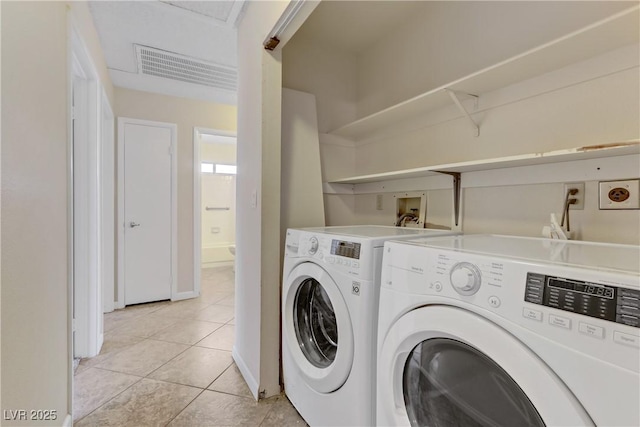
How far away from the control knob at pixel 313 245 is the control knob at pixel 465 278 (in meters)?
0.68

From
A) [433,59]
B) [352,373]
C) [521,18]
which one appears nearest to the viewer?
[352,373]

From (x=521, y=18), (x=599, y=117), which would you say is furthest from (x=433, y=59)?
(x=599, y=117)

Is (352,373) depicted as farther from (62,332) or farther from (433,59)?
(433,59)

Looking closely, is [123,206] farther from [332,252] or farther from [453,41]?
[453,41]

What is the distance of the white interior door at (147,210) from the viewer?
302 cm

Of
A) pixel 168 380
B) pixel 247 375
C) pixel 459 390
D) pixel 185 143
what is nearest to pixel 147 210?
pixel 185 143

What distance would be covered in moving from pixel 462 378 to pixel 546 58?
1.23 m

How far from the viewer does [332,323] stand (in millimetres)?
1317

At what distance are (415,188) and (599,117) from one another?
90 centimetres

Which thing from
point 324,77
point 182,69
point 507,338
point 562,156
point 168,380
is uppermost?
point 182,69

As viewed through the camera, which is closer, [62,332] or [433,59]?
[62,332]

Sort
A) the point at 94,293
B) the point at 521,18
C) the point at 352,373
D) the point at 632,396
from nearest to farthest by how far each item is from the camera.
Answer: the point at 632,396, the point at 352,373, the point at 521,18, the point at 94,293

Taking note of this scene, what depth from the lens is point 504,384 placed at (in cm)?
67

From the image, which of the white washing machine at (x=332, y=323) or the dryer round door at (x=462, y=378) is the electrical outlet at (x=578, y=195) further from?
the dryer round door at (x=462, y=378)
